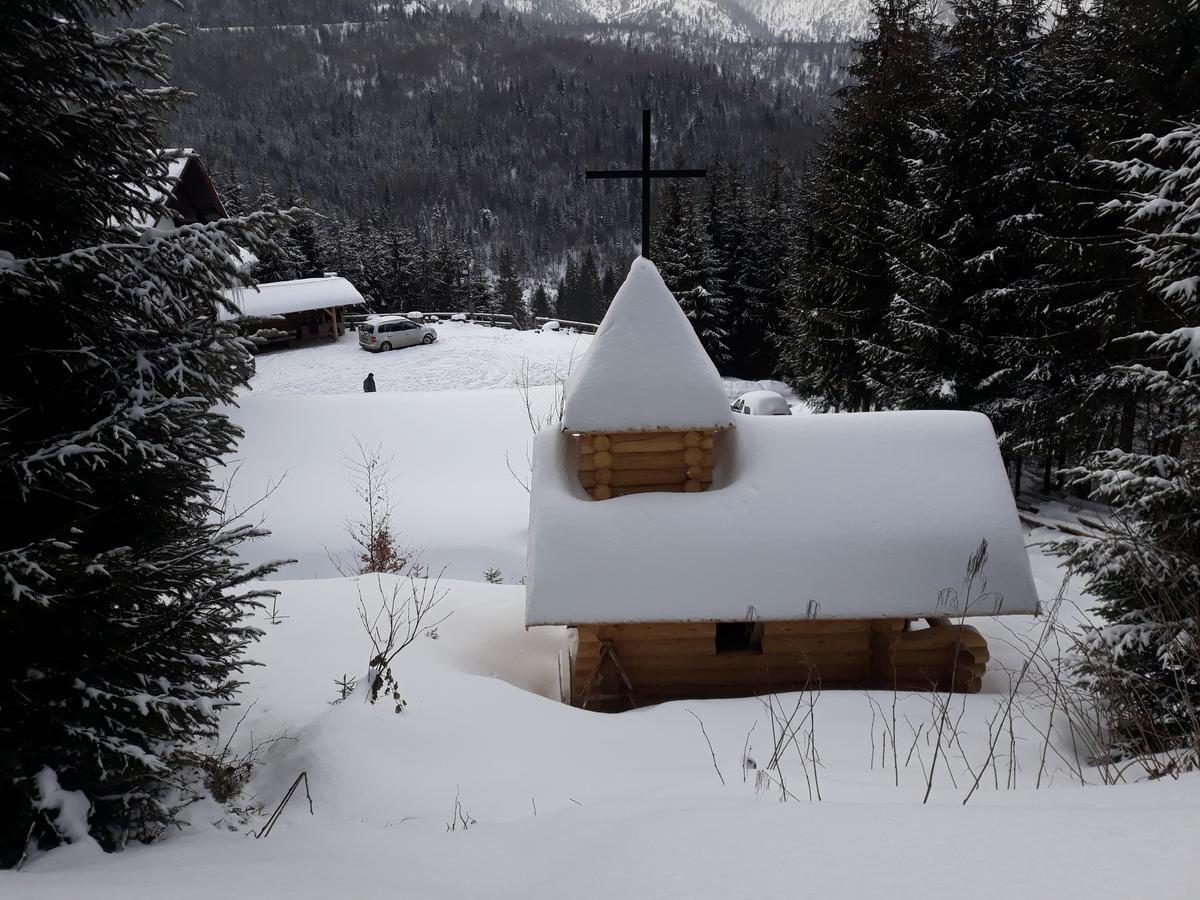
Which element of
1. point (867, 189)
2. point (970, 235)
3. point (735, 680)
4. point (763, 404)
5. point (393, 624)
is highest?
point (867, 189)

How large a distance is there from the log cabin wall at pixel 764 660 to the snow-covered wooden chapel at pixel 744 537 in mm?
17

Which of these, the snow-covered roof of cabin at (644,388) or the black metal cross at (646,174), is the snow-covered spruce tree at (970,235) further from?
the snow-covered roof of cabin at (644,388)

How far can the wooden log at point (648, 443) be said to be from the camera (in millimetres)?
7359

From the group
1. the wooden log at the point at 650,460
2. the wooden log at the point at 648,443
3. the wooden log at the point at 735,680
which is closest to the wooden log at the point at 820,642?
the wooden log at the point at 735,680

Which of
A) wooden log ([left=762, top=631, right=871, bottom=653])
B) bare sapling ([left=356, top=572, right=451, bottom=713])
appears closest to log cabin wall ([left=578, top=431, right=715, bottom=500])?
wooden log ([left=762, top=631, right=871, bottom=653])

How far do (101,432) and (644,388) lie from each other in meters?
4.70

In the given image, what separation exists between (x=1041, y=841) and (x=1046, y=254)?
44.3ft

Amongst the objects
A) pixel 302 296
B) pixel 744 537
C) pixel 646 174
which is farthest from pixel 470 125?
pixel 744 537

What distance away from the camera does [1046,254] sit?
12.8m

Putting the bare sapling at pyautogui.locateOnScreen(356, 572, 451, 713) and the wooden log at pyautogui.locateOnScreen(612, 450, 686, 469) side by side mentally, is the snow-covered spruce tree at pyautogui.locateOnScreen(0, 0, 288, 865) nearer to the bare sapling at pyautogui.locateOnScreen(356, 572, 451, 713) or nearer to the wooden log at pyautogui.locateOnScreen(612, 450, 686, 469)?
the bare sapling at pyautogui.locateOnScreen(356, 572, 451, 713)

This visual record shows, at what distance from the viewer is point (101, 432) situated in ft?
13.4

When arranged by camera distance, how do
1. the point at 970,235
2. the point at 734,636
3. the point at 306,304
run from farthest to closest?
the point at 306,304
the point at 970,235
the point at 734,636

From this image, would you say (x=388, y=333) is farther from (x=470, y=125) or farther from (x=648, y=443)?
(x=470, y=125)

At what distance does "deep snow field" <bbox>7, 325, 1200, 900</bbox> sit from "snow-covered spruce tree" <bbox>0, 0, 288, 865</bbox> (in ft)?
2.10
